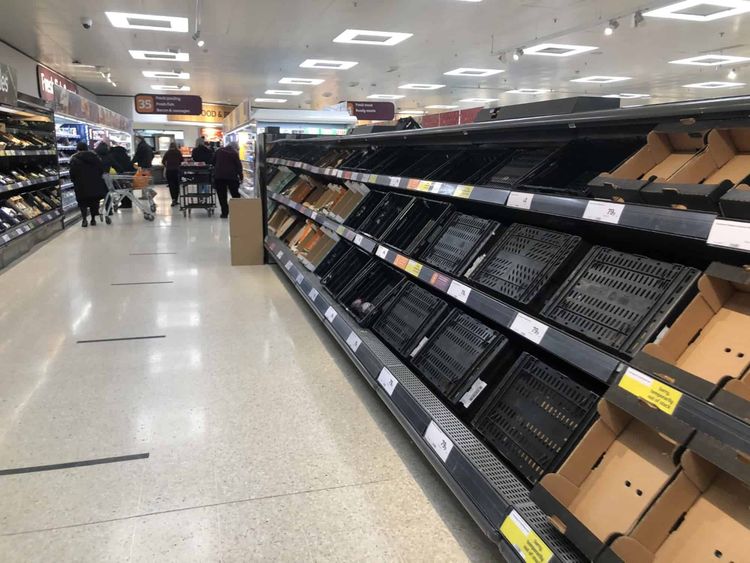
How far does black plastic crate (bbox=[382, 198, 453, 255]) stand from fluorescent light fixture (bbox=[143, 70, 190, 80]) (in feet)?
45.9

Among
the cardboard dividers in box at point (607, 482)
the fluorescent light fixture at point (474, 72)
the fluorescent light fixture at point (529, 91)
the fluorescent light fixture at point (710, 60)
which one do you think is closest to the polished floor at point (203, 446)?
the cardboard dividers in box at point (607, 482)

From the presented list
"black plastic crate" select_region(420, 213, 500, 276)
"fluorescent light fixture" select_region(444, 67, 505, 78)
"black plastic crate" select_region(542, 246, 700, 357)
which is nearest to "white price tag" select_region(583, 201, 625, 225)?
"black plastic crate" select_region(542, 246, 700, 357)

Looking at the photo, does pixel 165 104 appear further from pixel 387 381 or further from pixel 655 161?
pixel 655 161

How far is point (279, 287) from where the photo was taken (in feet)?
16.6

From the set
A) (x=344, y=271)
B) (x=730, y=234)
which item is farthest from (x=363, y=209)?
(x=730, y=234)

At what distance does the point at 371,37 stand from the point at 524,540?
33.1 ft

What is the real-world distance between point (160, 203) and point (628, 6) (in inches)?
456

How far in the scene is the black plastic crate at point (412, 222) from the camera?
2.88 metres

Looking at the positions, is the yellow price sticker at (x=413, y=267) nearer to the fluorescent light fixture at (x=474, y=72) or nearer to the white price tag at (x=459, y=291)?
the white price tag at (x=459, y=291)

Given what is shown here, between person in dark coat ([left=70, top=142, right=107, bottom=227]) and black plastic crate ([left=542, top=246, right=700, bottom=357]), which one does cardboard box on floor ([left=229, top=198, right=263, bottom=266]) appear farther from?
black plastic crate ([left=542, top=246, right=700, bottom=357])

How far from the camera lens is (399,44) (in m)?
10.2

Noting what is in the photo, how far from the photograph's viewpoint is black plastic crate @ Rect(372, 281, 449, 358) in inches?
97.6

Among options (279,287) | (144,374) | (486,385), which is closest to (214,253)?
(279,287)

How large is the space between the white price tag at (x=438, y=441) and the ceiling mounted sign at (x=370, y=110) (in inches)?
662
